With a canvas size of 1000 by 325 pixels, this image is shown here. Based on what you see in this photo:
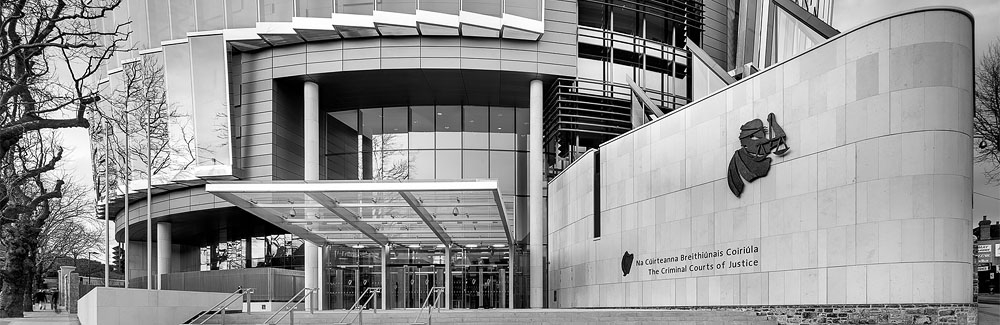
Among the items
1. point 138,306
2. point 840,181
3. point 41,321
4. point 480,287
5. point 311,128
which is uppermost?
point 311,128

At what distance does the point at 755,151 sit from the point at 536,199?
49.2 feet

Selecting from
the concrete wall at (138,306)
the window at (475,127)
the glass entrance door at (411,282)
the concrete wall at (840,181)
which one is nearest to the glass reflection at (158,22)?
the window at (475,127)

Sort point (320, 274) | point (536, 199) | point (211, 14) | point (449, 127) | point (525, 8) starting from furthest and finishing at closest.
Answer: point (449, 127)
point (320, 274)
point (536, 199)
point (211, 14)
point (525, 8)

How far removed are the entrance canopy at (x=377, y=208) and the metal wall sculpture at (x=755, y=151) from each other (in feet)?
19.0

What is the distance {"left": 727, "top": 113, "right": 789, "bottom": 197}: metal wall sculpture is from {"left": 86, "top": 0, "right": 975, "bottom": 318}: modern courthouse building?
57mm

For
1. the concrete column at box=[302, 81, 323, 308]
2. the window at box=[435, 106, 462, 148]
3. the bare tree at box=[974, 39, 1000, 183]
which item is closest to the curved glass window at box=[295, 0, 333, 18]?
the concrete column at box=[302, 81, 323, 308]

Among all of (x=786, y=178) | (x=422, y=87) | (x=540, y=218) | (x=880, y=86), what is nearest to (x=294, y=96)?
(x=422, y=87)

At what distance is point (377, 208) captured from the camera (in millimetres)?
22938

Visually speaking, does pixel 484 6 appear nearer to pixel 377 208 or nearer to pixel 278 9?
pixel 278 9

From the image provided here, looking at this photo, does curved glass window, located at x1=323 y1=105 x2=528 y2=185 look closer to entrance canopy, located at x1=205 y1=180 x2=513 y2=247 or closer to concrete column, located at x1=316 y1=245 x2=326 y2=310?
concrete column, located at x1=316 y1=245 x2=326 y2=310

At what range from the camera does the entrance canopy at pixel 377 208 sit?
19.9 m

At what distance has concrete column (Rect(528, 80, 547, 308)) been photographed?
33469 millimetres

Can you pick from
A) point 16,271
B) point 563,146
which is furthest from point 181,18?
point 563,146

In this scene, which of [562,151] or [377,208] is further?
[562,151]
